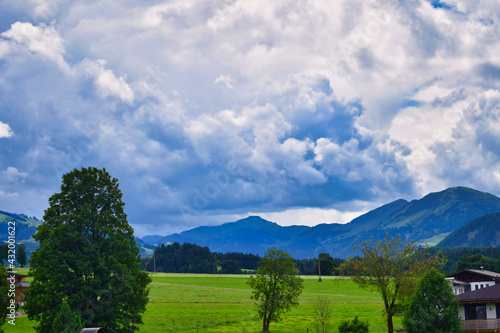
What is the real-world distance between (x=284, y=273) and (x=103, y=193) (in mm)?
35130

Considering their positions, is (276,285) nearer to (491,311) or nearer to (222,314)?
(222,314)

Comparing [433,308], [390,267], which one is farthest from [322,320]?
[433,308]

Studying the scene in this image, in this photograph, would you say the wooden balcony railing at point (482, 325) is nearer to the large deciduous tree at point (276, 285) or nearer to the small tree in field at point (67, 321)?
the large deciduous tree at point (276, 285)

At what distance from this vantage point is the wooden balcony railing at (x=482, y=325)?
5403cm

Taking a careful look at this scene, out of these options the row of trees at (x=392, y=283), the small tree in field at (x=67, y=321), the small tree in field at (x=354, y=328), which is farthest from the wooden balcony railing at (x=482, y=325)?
the small tree in field at (x=67, y=321)

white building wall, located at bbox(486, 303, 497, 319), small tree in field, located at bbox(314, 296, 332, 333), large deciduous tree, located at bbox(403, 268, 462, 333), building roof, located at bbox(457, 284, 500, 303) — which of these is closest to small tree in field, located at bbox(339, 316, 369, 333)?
small tree in field, located at bbox(314, 296, 332, 333)

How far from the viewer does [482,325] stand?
54.4 meters

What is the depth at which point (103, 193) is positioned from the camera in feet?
169

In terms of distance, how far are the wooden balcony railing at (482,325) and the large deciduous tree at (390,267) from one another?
7493 mm

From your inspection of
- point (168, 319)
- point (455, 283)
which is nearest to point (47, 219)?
point (168, 319)

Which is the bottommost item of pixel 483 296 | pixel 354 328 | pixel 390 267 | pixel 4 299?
pixel 354 328

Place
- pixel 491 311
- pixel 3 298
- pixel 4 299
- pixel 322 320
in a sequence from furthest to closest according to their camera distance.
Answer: pixel 322 320 → pixel 491 311 → pixel 4 299 → pixel 3 298

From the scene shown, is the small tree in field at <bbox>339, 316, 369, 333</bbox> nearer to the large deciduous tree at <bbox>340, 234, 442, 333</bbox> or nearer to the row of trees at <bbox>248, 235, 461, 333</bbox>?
the row of trees at <bbox>248, 235, 461, 333</bbox>

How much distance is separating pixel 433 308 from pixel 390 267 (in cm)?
1377
